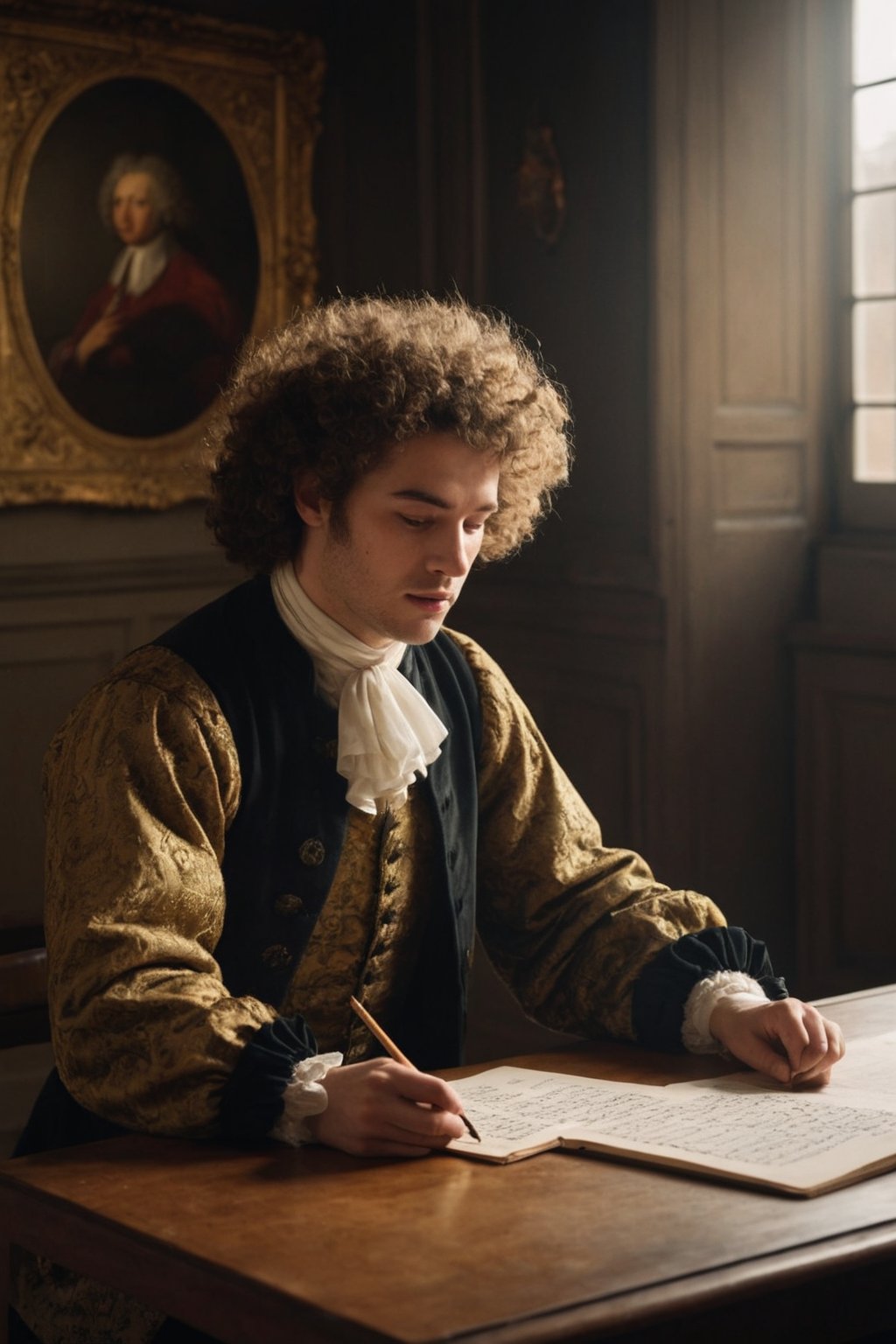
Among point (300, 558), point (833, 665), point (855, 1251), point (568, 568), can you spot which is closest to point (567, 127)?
point (568, 568)

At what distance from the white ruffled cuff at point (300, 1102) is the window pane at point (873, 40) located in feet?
10.9

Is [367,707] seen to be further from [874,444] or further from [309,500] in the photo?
[874,444]

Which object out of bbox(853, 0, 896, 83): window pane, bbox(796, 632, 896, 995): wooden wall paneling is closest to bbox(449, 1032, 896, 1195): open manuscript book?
bbox(796, 632, 896, 995): wooden wall paneling

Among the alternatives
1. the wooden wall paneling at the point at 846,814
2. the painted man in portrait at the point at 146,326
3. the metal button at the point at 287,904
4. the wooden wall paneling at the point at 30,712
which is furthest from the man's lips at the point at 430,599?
the painted man in portrait at the point at 146,326

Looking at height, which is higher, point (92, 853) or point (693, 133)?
point (693, 133)

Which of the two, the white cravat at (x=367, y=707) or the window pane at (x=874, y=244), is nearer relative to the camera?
the white cravat at (x=367, y=707)

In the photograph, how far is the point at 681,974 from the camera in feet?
7.14

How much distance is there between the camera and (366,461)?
6.96ft

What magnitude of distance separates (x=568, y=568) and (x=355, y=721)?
8.39 feet

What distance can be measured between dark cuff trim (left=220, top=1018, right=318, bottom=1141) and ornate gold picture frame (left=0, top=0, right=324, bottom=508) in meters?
3.35

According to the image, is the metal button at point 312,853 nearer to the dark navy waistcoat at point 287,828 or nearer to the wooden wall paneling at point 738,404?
the dark navy waistcoat at point 287,828

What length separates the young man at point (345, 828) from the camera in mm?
1838

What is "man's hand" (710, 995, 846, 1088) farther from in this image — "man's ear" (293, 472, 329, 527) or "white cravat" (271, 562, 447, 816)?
"man's ear" (293, 472, 329, 527)

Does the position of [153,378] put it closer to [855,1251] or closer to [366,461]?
[366,461]
